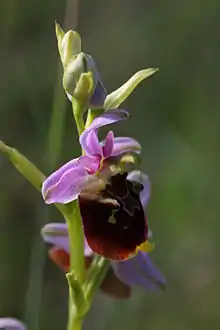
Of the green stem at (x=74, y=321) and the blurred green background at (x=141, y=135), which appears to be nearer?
the green stem at (x=74, y=321)

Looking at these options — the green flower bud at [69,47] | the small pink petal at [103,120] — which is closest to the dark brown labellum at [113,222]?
the small pink petal at [103,120]

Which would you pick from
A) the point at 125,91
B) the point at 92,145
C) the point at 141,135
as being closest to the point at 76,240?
the point at 92,145

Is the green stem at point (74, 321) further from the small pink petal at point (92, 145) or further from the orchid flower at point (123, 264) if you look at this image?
the small pink petal at point (92, 145)

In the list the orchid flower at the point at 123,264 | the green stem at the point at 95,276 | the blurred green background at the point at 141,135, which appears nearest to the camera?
the green stem at the point at 95,276

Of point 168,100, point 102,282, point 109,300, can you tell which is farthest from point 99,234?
point 168,100

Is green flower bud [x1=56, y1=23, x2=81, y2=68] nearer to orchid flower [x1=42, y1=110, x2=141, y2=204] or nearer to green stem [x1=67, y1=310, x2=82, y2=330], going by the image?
orchid flower [x1=42, y1=110, x2=141, y2=204]

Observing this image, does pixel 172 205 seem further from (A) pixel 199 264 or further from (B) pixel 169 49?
(B) pixel 169 49

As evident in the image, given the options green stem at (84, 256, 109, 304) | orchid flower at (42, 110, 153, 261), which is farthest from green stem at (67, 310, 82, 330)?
orchid flower at (42, 110, 153, 261)
